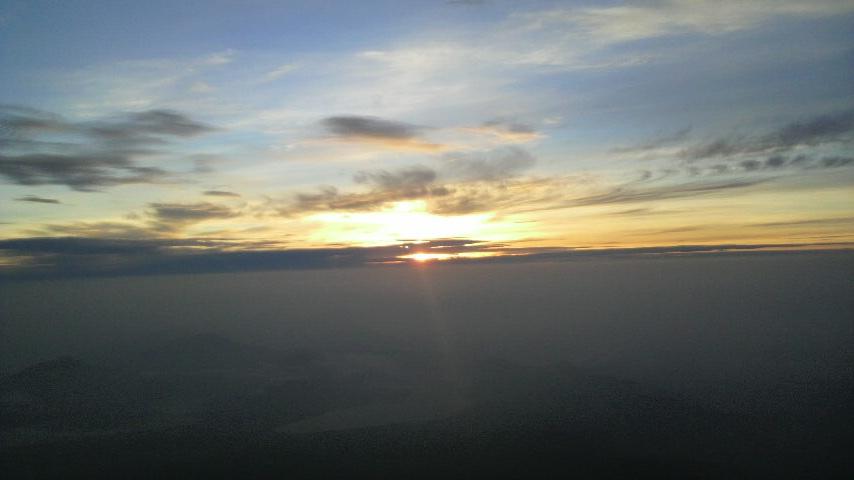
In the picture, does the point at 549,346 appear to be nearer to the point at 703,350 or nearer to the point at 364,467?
the point at 703,350

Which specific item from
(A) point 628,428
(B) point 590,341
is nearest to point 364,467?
(A) point 628,428

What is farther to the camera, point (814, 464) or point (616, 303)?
point (616, 303)

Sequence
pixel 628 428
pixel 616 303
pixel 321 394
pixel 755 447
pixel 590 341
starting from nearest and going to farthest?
pixel 755 447, pixel 628 428, pixel 321 394, pixel 590 341, pixel 616 303

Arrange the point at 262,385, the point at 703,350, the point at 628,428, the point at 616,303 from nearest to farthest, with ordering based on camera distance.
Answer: the point at 628,428
the point at 262,385
the point at 703,350
the point at 616,303

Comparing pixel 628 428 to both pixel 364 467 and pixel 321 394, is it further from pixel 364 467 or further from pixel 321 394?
pixel 321 394

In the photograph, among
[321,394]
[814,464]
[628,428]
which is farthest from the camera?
[321,394]

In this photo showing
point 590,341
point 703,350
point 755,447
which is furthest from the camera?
point 590,341

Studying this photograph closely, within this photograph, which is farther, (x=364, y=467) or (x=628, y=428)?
(x=628, y=428)

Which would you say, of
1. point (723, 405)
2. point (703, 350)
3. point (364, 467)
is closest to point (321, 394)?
point (364, 467)
